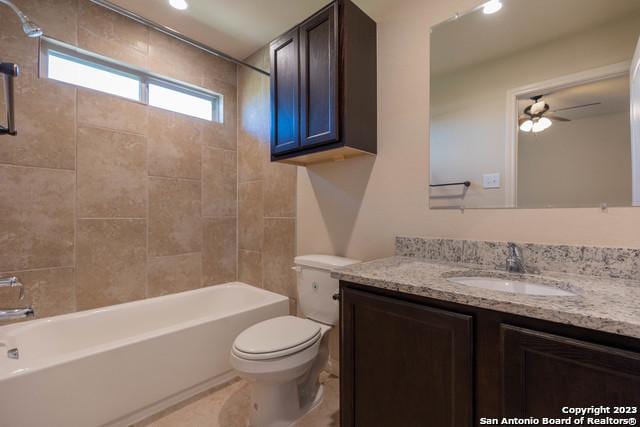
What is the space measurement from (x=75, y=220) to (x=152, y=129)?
0.82m

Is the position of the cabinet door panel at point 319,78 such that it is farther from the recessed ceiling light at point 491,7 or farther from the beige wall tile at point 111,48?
the beige wall tile at point 111,48

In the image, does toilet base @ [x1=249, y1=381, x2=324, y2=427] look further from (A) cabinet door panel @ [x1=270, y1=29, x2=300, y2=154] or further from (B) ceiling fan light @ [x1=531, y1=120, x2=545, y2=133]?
(B) ceiling fan light @ [x1=531, y1=120, x2=545, y2=133]

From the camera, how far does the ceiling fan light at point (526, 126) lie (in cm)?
123

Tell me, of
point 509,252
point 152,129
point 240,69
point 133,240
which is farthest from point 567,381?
point 240,69

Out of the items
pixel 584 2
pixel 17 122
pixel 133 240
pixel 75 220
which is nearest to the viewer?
pixel 584 2

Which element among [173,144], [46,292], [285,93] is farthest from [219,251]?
[285,93]

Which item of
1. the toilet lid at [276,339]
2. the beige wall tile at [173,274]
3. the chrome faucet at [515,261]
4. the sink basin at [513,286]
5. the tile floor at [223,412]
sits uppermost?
the chrome faucet at [515,261]

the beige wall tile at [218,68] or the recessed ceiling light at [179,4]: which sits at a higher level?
the recessed ceiling light at [179,4]

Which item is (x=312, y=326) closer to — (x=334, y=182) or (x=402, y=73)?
(x=334, y=182)

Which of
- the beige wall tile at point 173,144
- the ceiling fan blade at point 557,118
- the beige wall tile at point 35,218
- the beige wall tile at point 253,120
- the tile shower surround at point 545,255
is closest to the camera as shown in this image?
the tile shower surround at point 545,255

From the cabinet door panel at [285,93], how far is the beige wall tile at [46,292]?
1584 mm

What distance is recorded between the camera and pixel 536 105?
3.97ft

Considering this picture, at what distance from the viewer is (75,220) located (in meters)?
1.89

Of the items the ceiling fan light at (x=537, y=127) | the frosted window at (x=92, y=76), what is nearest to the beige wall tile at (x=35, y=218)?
the frosted window at (x=92, y=76)
